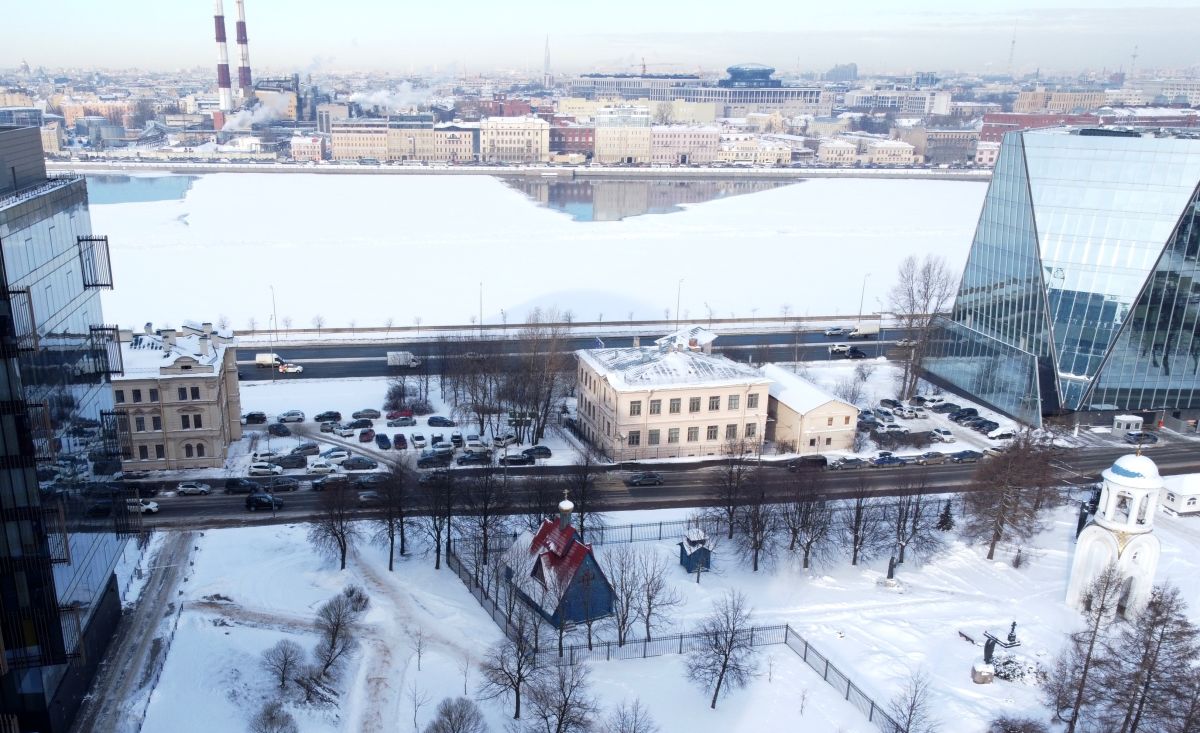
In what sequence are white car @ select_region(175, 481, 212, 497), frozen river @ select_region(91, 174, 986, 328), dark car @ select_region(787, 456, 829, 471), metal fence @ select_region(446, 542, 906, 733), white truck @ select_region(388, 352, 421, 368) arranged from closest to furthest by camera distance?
metal fence @ select_region(446, 542, 906, 733), white car @ select_region(175, 481, 212, 497), dark car @ select_region(787, 456, 829, 471), white truck @ select_region(388, 352, 421, 368), frozen river @ select_region(91, 174, 986, 328)

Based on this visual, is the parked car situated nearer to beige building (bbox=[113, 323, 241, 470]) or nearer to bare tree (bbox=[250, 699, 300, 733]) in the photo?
bare tree (bbox=[250, 699, 300, 733])

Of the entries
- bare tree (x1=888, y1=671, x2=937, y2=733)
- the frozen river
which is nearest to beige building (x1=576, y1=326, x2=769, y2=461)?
bare tree (x1=888, y1=671, x2=937, y2=733)

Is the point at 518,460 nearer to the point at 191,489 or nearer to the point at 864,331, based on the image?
the point at 191,489

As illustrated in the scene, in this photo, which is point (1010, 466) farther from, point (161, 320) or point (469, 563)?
point (161, 320)

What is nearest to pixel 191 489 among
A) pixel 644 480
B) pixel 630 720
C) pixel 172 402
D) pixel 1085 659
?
pixel 172 402

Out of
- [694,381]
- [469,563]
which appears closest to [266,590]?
[469,563]

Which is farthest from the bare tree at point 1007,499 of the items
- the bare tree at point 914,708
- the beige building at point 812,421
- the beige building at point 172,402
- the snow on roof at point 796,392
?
the beige building at point 172,402
